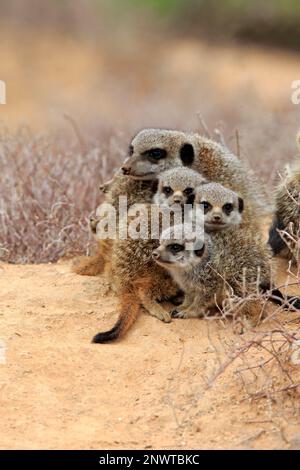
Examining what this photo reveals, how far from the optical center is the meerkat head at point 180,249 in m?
4.51

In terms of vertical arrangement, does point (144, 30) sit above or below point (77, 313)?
above

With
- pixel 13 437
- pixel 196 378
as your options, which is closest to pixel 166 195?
pixel 196 378

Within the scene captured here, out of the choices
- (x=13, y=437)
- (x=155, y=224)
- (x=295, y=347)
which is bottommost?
(x=13, y=437)

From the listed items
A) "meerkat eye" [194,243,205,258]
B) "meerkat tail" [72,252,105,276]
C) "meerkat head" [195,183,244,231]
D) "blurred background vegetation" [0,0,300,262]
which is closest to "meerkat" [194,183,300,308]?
"meerkat head" [195,183,244,231]

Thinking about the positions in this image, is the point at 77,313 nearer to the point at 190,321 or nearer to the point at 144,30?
the point at 190,321

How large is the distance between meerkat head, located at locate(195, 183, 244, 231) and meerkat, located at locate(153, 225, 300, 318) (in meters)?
0.08

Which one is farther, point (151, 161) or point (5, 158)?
point (5, 158)

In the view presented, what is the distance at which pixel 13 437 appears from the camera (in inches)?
142

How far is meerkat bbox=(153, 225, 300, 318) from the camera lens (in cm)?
452

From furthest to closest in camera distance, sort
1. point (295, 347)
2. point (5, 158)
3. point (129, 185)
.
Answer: point (5, 158) → point (129, 185) → point (295, 347)

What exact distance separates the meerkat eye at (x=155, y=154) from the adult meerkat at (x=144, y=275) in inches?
14.4

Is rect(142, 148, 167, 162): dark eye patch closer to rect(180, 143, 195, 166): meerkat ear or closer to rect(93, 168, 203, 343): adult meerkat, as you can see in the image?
rect(180, 143, 195, 166): meerkat ear

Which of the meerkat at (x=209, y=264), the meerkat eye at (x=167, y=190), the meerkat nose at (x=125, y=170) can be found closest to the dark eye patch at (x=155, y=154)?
the meerkat nose at (x=125, y=170)

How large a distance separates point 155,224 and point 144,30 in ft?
37.2
